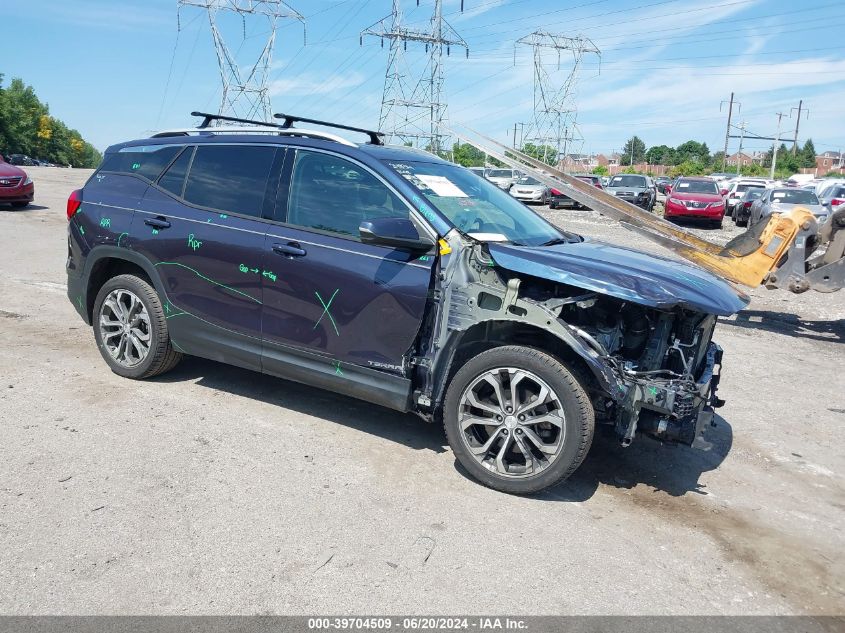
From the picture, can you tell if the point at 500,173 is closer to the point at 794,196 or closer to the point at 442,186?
the point at 794,196

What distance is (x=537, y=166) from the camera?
6.69 metres

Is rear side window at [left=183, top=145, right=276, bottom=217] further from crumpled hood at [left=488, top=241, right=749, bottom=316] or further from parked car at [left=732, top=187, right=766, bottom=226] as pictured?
parked car at [left=732, top=187, right=766, bottom=226]

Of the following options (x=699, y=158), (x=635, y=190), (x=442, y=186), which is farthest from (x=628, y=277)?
(x=699, y=158)

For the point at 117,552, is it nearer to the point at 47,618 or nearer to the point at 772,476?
the point at 47,618

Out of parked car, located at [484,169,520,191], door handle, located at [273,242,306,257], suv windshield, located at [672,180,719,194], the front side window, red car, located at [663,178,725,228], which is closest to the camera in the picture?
the front side window

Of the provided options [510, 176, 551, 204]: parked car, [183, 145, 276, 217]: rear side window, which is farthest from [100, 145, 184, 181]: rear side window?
[510, 176, 551, 204]: parked car

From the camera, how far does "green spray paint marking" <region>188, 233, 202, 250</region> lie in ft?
16.3

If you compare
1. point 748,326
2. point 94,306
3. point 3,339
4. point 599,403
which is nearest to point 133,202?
point 94,306

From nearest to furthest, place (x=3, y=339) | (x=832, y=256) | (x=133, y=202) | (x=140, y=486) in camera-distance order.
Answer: (x=140, y=486), (x=133, y=202), (x=3, y=339), (x=832, y=256)

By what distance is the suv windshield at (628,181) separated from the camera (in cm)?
3086

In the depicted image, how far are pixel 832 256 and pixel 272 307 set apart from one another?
739cm

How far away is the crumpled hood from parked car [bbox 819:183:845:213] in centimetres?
2209

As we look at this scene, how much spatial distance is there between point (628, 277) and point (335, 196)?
193 centimetres

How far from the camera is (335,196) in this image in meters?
4.57
